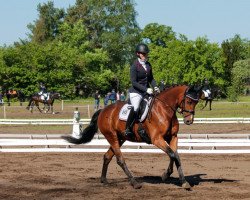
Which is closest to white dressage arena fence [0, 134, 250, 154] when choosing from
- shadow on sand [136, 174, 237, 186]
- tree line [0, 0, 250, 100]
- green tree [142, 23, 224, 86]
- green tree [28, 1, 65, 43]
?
shadow on sand [136, 174, 237, 186]

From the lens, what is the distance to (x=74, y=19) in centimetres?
10525

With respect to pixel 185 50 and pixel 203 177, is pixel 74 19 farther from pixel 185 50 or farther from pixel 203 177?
pixel 203 177

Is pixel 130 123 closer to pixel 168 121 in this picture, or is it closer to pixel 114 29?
pixel 168 121

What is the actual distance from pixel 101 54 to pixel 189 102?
7612 centimetres

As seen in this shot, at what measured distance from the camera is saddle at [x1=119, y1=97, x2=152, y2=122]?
11992mm

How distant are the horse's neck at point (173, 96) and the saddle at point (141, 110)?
1.01ft

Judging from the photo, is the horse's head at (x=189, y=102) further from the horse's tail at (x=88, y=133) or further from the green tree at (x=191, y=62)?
the green tree at (x=191, y=62)

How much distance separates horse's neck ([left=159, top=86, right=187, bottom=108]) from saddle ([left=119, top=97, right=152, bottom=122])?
1.01 feet

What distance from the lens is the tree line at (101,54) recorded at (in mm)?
68562

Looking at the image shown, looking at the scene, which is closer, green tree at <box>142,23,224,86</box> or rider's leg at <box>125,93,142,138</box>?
rider's leg at <box>125,93,142,138</box>

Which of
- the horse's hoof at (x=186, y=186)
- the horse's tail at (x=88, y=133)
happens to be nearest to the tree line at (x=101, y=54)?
the horse's tail at (x=88, y=133)

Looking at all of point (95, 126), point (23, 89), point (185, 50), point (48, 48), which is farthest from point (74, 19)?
point (95, 126)

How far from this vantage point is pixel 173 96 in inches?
472

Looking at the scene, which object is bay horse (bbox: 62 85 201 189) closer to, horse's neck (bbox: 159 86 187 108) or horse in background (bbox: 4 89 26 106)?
horse's neck (bbox: 159 86 187 108)
